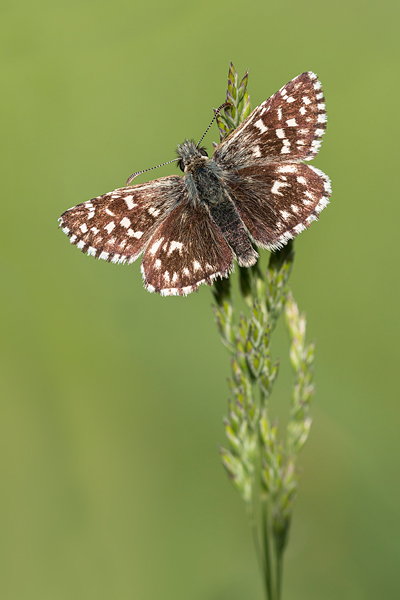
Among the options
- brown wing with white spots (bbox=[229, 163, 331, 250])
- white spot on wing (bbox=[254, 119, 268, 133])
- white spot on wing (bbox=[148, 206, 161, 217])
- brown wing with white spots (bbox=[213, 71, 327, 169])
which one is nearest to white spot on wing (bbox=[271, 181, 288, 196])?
brown wing with white spots (bbox=[229, 163, 331, 250])

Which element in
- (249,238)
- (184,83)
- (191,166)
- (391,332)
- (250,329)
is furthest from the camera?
(184,83)

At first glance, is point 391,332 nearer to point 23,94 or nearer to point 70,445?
point 70,445

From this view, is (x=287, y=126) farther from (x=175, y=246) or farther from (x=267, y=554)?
(x=267, y=554)

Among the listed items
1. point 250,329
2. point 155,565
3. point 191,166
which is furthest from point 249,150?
point 155,565

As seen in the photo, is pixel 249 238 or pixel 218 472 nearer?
pixel 249 238

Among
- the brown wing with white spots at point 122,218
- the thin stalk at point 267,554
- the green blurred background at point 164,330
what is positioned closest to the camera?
the thin stalk at point 267,554

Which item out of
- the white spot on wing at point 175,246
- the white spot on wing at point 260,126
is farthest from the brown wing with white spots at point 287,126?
the white spot on wing at point 175,246

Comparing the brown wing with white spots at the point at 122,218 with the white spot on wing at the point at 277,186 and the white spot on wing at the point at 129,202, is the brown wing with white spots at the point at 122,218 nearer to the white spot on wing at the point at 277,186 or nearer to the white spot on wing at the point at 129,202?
the white spot on wing at the point at 129,202

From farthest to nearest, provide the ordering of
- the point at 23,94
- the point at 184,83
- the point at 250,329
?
1. the point at 23,94
2. the point at 184,83
3. the point at 250,329
